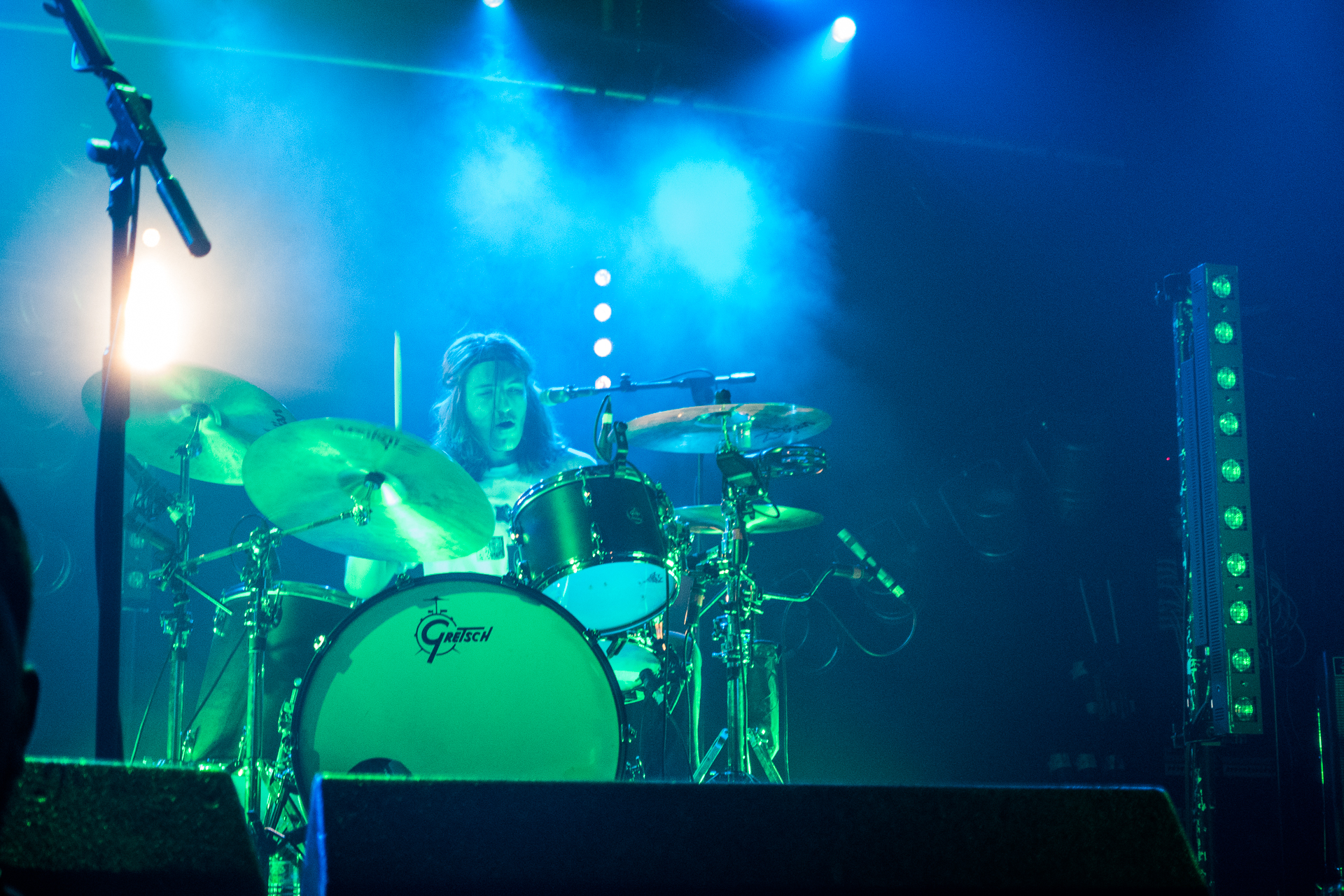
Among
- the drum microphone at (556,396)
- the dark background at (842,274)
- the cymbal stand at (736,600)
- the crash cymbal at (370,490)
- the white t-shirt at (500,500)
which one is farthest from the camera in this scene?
the dark background at (842,274)

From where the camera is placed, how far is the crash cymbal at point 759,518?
459 centimetres

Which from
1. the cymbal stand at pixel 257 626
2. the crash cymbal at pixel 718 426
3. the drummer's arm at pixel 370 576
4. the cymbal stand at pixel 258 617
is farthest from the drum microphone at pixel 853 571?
the cymbal stand at pixel 257 626

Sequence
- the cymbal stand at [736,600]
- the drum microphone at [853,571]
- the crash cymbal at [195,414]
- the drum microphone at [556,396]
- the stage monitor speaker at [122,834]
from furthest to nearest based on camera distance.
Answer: the drum microphone at [853,571] → the drum microphone at [556,396] → the cymbal stand at [736,600] → the crash cymbal at [195,414] → the stage monitor speaker at [122,834]

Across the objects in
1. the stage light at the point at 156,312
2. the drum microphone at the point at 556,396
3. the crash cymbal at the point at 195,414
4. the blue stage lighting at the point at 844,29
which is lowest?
the crash cymbal at the point at 195,414

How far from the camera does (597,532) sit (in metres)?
3.78

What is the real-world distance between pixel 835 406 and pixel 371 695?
378 cm

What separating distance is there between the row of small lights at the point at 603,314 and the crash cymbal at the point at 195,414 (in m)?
2.71

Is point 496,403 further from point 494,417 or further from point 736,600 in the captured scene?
point 736,600

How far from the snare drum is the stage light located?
2.96 metres

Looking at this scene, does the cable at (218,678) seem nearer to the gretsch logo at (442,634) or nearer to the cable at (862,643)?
the gretsch logo at (442,634)

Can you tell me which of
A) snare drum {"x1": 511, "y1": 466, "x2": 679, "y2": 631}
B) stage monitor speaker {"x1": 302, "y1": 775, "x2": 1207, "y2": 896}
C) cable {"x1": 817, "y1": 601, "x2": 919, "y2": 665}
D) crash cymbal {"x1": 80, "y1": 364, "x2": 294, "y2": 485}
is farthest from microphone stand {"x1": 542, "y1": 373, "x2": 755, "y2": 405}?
stage monitor speaker {"x1": 302, "y1": 775, "x2": 1207, "y2": 896}

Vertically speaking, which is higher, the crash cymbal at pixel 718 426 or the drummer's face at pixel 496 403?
the drummer's face at pixel 496 403

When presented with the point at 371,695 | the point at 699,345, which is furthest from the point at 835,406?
the point at 371,695

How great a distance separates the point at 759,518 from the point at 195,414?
7.67 feet
